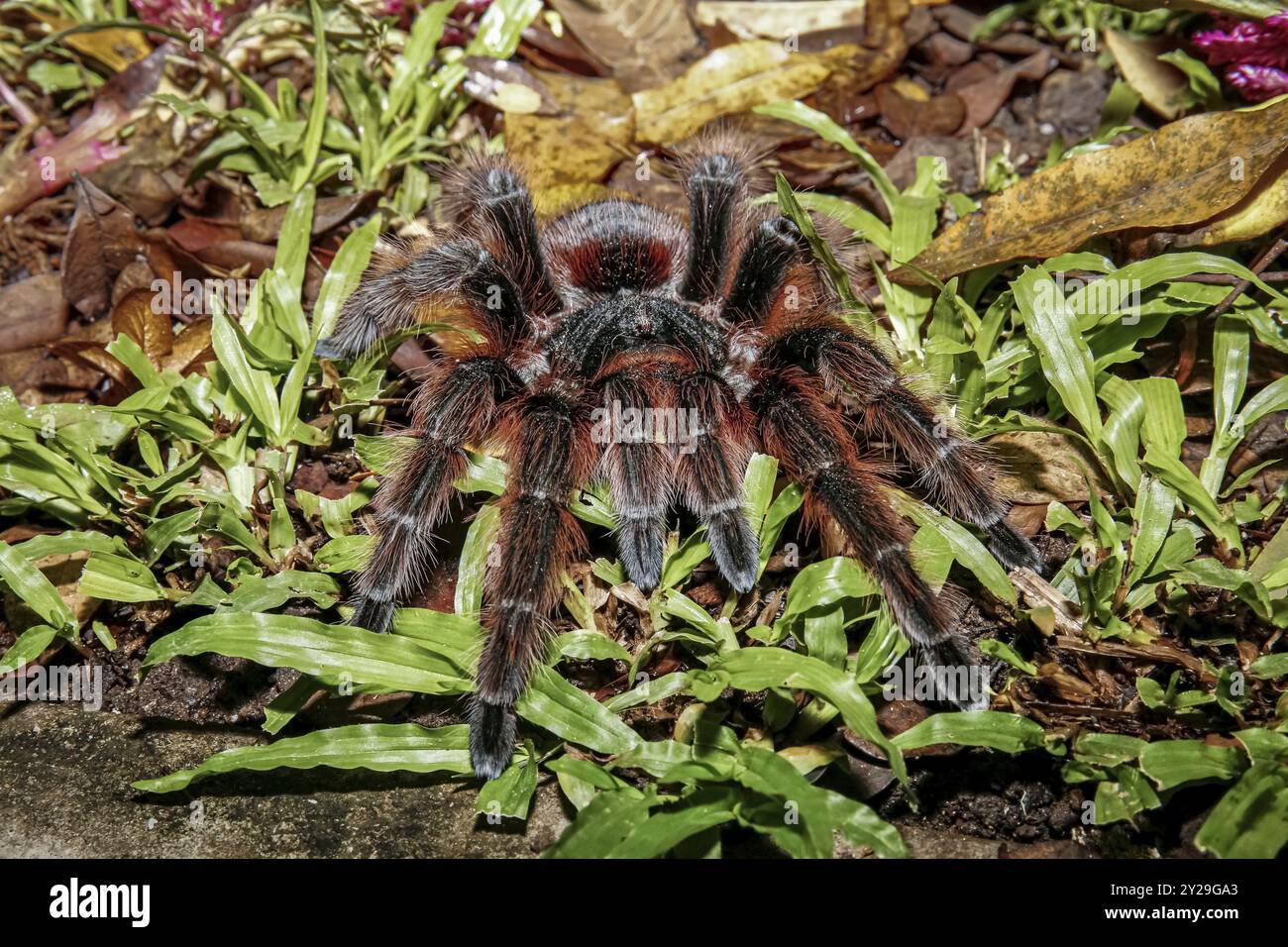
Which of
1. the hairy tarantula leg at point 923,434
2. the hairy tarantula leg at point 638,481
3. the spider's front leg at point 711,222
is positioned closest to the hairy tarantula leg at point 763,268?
the spider's front leg at point 711,222

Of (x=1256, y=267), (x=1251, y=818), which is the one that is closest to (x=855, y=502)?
(x=1251, y=818)

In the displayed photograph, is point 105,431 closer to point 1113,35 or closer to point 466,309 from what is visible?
point 466,309

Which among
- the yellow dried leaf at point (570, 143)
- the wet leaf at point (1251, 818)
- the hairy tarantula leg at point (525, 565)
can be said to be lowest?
the wet leaf at point (1251, 818)

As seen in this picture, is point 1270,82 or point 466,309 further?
point 1270,82

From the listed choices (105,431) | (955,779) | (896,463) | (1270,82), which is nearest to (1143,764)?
(955,779)

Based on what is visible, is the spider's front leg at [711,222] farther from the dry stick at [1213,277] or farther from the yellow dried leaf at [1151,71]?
the yellow dried leaf at [1151,71]

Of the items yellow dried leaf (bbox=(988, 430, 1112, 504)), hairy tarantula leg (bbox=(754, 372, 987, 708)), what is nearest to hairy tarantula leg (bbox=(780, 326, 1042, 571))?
hairy tarantula leg (bbox=(754, 372, 987, 708))

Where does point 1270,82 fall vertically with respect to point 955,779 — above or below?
above

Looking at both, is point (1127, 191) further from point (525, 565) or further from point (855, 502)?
point (525, 565)
